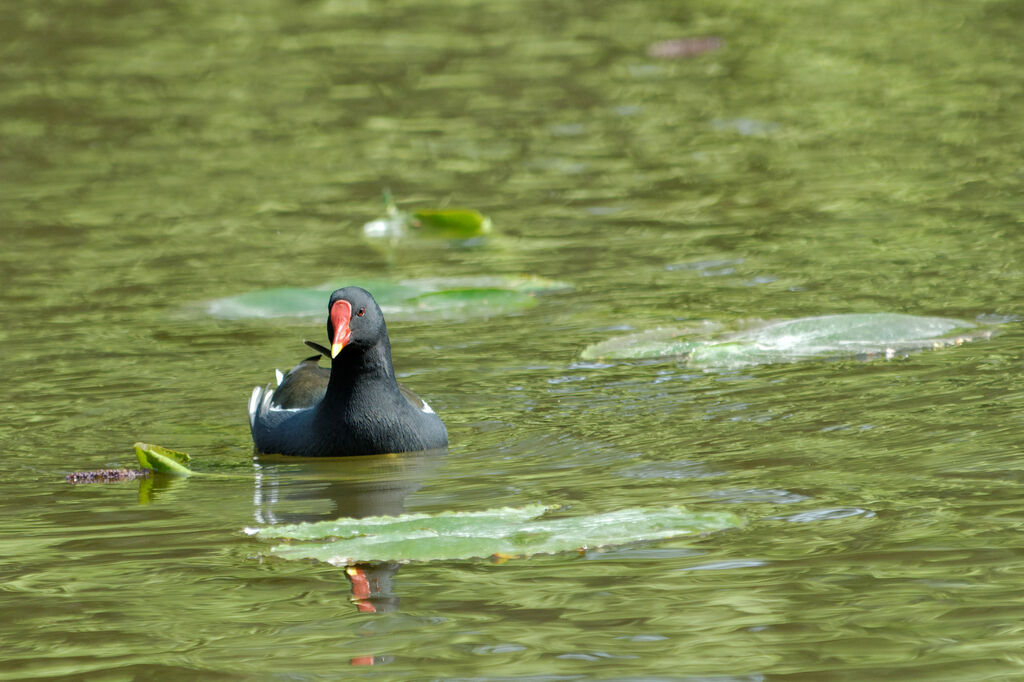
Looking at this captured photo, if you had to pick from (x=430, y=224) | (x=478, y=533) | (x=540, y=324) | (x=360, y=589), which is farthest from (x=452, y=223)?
(x=360, y=589)

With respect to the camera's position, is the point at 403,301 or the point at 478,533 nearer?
the point at 478,533

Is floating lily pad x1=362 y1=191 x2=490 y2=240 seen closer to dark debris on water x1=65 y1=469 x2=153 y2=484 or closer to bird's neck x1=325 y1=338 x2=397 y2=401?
bird's neck x1=325 y1=338 x2=397 y2=401

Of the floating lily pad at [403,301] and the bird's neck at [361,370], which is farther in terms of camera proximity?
the floating lily pad at [403,301]

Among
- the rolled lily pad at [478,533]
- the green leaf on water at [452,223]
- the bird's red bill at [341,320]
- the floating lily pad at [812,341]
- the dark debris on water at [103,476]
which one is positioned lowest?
the rolled lily pad at [478,533]

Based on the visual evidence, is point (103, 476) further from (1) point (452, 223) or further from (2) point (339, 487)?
(1) point (452, 223)

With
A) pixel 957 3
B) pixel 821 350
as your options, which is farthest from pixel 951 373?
pixel 957 3

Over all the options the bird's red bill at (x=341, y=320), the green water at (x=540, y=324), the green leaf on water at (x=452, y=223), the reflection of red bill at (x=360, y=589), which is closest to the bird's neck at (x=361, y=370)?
Result: the bird's red bill at (x=341, y=320)

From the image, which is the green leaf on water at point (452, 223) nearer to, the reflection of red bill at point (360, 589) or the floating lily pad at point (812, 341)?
the floating lily pad at point (812, 341)

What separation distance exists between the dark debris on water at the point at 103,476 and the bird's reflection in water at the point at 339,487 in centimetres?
46

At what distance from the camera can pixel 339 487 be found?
5.81 metres

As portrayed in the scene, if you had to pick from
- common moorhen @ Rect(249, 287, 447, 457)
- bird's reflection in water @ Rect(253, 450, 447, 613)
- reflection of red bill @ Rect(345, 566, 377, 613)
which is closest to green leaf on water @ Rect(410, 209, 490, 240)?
common moorhen @ Rect(249, 287, 447, 457)

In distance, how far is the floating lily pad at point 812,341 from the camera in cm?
666

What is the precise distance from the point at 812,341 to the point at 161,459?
2.76m

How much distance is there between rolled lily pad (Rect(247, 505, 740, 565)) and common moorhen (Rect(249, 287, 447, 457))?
4.76 feet
